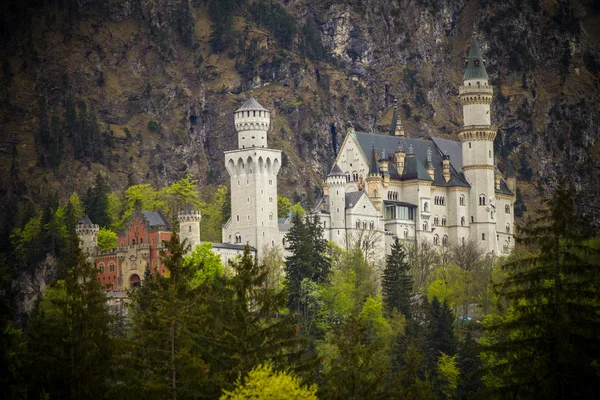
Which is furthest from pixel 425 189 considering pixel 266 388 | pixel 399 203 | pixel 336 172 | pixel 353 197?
pixel 266 388

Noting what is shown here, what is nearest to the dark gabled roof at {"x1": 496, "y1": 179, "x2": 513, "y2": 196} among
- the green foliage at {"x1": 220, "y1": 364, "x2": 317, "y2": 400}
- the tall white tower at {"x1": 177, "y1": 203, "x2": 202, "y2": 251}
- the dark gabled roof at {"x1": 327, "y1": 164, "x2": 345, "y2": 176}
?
the dark gabled roof at {"x1": 327, "y1": 164, "x2": 345, "y2": 176}

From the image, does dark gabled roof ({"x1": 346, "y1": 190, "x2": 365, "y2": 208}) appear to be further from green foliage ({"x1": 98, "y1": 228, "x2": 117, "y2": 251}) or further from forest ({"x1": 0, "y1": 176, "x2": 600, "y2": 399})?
forest ({"x1": 0, "y1": 176, "x2": 600, "y2": 399})

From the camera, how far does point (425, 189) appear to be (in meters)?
162

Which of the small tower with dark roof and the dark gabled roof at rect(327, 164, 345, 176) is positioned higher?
the small tower with dark roof

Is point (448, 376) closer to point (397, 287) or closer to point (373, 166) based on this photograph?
point (397, 287)

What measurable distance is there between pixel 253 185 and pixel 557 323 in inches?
3424

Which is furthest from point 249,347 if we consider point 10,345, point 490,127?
point 490,127

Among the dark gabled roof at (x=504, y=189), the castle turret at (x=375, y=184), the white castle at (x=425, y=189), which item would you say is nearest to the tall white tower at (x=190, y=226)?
the white castle at (x=425, y=189)

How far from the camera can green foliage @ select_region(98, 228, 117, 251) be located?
5591 inches

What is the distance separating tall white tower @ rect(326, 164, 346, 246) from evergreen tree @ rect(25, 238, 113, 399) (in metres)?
81.5

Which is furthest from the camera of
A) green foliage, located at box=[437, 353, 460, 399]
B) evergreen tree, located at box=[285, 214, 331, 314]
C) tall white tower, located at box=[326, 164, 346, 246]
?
tall white tower, located at box=[326, 164, 346, 246]

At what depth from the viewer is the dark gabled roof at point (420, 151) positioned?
162375mm

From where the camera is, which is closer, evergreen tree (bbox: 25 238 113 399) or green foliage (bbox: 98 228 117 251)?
evergreen tree (bbox: 25 238 113 399)

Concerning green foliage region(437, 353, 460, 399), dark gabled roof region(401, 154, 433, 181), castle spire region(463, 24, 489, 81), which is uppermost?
castle spire region(463, 24, 489, 81)
